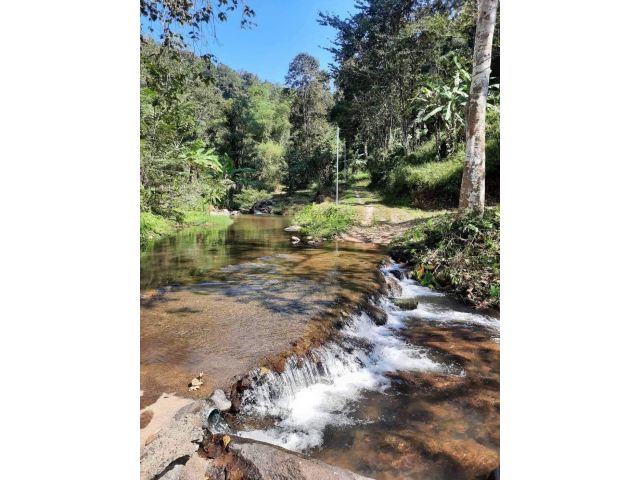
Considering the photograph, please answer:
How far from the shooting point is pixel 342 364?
352cm

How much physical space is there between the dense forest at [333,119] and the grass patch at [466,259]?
443 centimetres

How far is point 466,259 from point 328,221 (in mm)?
6550

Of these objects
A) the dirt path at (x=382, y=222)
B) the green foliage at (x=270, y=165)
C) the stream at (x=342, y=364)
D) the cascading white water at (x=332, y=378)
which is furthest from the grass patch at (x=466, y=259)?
the green foliage at (x=270, y=165)

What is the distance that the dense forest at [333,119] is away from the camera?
7969 millimetres

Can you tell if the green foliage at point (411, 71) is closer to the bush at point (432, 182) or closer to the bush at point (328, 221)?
the bush at point (432, 182)

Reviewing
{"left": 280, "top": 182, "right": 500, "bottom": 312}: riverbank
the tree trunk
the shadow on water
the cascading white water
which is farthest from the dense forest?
{"left": 280, "top": 182, "right": 500, "bottom": 312}: riverbank

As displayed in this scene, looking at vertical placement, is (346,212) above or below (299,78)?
below

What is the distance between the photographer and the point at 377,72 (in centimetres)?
1833

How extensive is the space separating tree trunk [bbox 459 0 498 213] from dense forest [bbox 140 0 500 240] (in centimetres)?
387

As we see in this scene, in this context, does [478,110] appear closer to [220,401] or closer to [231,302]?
[231,302]

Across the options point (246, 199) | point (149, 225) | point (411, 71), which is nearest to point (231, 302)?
point (149, 225)

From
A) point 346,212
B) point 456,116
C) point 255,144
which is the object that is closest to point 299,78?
point 255,144
